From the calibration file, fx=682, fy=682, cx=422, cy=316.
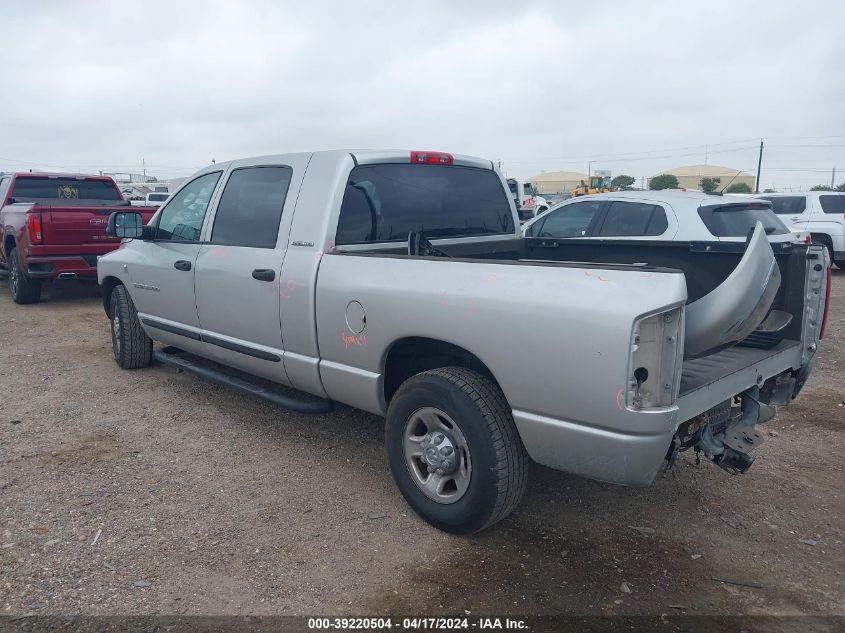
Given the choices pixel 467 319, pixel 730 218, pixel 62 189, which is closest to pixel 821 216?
pixel 730 218

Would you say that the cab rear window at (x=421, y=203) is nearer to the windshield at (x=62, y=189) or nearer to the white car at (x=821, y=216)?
the windshield at (x=62, y=189)

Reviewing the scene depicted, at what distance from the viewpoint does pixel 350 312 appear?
12.1ft

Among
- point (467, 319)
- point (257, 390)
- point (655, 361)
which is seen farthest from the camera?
point (257, 390)

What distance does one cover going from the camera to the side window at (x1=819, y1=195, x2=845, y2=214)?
13.8 metres

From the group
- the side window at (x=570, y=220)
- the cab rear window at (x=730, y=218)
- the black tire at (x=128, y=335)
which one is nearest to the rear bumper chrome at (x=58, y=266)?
the black tire at (x=128, y=335)

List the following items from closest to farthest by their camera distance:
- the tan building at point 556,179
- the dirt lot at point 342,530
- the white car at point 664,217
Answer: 1. the dirt lot at point 342,530
2. the white car at point 664,217
3. the tan building at point 556,179

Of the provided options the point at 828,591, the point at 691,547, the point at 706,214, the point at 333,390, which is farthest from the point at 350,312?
the point at 706,214

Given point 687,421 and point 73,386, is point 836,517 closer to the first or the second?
point 687,421

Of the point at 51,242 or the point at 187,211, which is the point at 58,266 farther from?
the point at 187,211

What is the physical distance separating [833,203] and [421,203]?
12766 mm

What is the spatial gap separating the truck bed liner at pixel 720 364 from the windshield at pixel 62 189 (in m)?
10.7

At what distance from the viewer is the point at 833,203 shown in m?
13.9

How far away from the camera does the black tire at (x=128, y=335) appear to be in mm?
6047

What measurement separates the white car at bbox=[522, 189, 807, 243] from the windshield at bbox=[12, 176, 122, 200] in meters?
7.63
